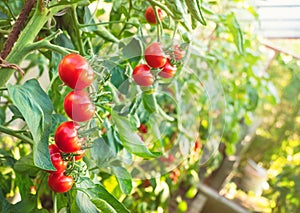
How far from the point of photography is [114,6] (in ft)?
3.26

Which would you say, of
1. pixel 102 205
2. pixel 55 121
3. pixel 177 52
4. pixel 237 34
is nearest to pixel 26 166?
pixel 55 121

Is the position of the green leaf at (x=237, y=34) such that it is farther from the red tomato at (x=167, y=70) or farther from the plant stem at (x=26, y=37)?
the plant stem at (x=26, y=37)

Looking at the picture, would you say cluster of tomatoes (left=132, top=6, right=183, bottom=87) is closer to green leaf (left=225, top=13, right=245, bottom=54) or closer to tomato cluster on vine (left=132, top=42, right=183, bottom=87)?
tomato cluster on vine (left=132, top=42, right=183, bottom=87)

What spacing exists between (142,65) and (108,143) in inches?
5.7

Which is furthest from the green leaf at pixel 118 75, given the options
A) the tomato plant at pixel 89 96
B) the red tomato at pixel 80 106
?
the red tomato at pixel 80 106

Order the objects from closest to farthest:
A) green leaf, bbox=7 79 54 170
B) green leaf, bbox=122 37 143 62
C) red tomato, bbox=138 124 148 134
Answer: green leaf, bbox=7 79 54 170 < green leaf, bbox=122 37 143 62 < red tomato, bbox=138 124 148 134

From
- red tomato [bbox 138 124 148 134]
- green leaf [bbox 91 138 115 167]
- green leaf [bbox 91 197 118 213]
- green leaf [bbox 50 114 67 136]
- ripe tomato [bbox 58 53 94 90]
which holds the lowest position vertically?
red tomato [bbox 138 124 148 134]

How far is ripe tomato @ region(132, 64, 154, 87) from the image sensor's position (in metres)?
0.75

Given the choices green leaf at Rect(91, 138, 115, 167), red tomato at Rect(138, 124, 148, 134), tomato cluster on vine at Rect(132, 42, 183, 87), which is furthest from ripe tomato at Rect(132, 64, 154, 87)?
red tomato at Rect(138, 124, 148, 134)

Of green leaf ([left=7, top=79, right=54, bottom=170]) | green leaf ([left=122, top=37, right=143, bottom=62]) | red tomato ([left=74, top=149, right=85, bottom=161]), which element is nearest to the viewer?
green leaf ([left=7, top=79, right=54, bottom=170])

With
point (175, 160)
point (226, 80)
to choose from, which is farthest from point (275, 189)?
point (175, 160)

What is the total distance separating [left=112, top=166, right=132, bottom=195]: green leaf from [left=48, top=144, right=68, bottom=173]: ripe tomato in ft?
0.37

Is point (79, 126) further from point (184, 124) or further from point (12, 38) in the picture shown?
point (184, 124)

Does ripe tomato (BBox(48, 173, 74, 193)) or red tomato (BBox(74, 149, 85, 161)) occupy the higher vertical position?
red tomato (BBox(74, 149, 85, 161))
